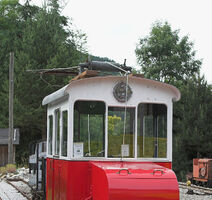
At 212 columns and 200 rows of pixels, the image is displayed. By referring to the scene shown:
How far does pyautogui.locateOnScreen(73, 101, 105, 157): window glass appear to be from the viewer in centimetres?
696

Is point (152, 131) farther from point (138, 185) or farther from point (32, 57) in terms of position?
point (32, 57)

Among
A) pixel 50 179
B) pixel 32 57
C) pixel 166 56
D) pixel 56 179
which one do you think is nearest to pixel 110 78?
pixel 56 179

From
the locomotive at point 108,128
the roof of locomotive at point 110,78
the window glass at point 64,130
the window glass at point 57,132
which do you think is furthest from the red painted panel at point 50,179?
the roof of locomotive at point 110,78

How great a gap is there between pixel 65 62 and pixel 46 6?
907cm

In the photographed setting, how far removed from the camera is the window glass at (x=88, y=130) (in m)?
6.96

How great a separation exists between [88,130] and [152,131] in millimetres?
990

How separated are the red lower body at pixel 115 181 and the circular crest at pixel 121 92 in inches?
36.6

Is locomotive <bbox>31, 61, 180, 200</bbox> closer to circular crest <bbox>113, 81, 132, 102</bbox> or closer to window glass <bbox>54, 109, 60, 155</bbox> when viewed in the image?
circular crest <bbox>113, 81, 132, 102</bbox>

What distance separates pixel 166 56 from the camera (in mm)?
46625

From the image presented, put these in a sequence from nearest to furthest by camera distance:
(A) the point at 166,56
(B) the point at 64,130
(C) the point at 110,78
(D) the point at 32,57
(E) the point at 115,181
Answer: (E) the point at 115,181, (C) the point at 110,78, (B) the point at 64,130, (D) the point at 32,57, (A) the point at 166,56

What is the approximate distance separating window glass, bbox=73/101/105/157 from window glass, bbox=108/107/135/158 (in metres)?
0.12

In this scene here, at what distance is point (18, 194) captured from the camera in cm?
1562

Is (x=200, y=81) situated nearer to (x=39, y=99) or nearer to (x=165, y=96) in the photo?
(x=39, y=99)

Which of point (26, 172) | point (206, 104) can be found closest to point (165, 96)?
point (26, 172)
